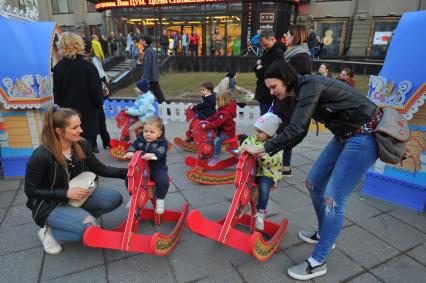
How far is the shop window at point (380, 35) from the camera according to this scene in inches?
837

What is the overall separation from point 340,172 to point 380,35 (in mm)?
23799

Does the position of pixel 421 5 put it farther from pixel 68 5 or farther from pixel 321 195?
pixel 68 5

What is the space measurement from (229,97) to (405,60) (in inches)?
90.0

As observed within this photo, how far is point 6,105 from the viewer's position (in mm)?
3793

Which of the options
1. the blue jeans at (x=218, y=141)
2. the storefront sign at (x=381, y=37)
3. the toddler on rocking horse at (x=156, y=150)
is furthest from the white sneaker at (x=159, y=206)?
the storefront sign at (x=381, y=37)

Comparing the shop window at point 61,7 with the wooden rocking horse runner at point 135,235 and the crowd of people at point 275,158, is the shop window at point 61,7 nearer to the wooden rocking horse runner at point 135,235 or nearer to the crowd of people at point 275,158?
the crowd of people at point 275,158

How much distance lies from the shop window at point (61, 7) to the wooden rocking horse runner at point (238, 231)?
3095 centimetres

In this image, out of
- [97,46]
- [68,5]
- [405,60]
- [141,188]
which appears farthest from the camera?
[68,5]

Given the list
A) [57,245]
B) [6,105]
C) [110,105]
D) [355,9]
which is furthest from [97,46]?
[355,9]

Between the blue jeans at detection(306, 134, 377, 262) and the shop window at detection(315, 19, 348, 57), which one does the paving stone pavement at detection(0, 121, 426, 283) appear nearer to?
the blue jeans at detection(306, 134, 377, 262)

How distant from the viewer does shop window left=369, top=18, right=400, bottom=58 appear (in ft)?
69.8

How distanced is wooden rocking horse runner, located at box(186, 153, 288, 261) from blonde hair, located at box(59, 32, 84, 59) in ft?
9.71

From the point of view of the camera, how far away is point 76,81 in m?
4.10

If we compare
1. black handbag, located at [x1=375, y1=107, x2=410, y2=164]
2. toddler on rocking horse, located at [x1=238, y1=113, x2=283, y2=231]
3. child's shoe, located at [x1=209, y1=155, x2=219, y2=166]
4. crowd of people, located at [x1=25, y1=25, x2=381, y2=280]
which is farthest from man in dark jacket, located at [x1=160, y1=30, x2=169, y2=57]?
black handbag, located at [x1=375, y1=107, x2=410, y2=164]
